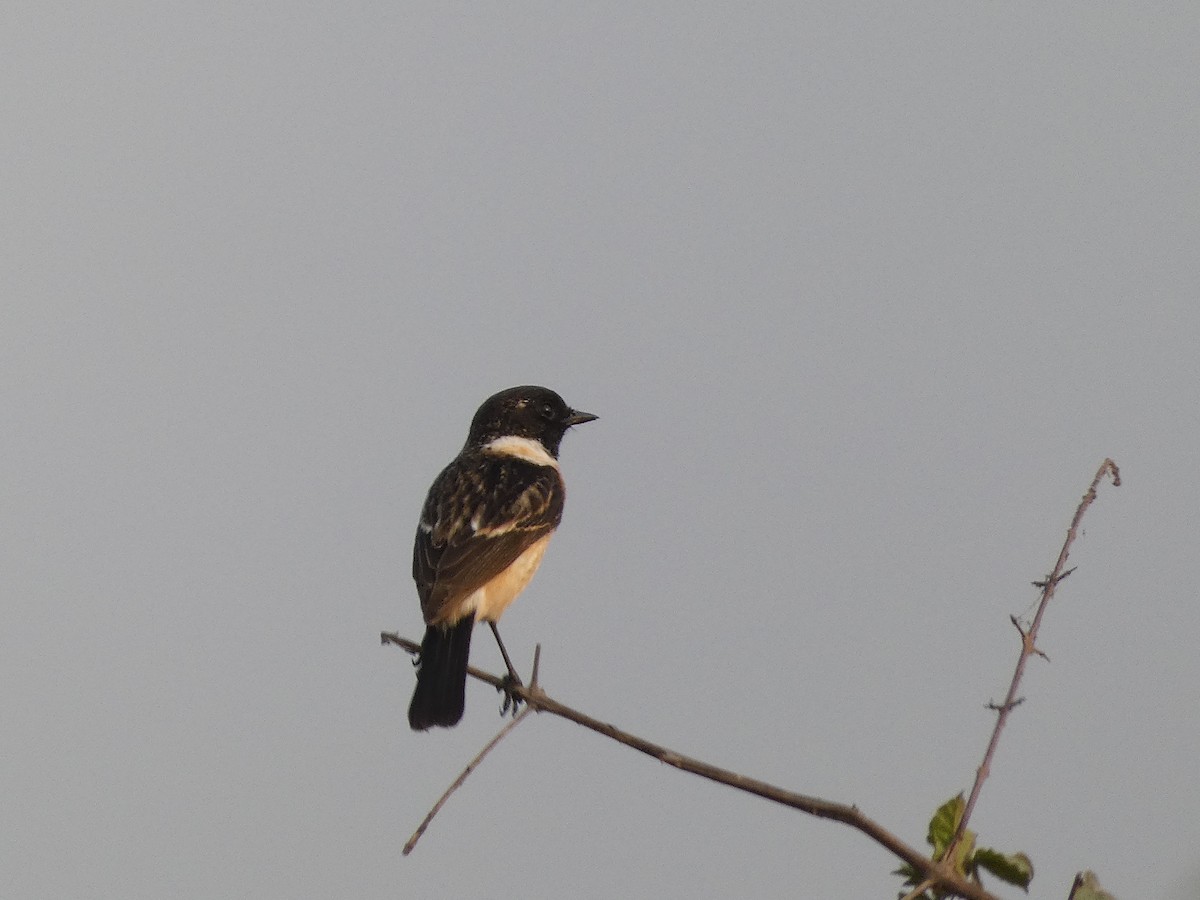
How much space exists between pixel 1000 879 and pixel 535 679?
1.44 m

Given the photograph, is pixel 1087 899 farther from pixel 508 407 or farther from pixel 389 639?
Answer: pixel 508 407

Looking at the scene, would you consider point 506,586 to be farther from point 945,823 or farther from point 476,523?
point 945,823

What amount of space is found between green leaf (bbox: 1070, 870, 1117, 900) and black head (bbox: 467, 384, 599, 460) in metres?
6.42

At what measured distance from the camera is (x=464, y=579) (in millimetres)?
6871

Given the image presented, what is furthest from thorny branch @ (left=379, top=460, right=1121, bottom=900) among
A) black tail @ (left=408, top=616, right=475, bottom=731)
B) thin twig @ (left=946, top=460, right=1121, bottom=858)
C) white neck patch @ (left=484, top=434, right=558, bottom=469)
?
white neck patch @ (left=484, top=434, right=558, bottom=469)

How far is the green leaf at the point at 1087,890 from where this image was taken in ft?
8.02

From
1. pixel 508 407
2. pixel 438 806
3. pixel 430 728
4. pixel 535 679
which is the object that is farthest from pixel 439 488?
pixel 438 806

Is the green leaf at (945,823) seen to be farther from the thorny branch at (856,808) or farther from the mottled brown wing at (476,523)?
the mottled brown wing at (476,523)

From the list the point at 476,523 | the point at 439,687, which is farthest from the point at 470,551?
the point at 439,687

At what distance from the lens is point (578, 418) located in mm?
8867

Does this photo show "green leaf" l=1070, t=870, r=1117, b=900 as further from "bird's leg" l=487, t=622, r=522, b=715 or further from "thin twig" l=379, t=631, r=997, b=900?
"bird's leg" l=487, t=622, r=522, b=715

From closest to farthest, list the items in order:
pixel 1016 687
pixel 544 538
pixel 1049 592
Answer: pixel 1016 687
pixel 1049 592
pixel 544 538

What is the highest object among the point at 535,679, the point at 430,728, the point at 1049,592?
the point at 1049,592

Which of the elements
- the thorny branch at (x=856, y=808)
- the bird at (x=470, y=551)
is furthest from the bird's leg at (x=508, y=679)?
the thorny branch at (x=856, y=808)
